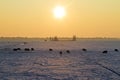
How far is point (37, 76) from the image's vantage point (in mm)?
24391

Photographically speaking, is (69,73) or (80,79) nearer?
(80,79)

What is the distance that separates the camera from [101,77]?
2420 centimetres

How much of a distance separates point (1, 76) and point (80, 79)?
6.44m

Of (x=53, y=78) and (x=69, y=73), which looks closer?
(x=53, y=78)

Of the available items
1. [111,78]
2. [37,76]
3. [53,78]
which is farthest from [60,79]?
[111,78]

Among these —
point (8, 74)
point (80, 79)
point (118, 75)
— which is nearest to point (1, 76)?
point (8, 74)

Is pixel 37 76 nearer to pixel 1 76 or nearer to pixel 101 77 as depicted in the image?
pixel 1 76

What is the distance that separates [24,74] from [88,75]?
548cm

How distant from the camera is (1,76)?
24.0 m

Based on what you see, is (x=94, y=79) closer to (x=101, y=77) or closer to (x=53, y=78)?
(x=101, y=77)

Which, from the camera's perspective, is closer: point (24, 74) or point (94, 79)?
point (94, 79)

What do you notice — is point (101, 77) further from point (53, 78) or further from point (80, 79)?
point (53, 78)

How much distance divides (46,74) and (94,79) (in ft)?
15.2

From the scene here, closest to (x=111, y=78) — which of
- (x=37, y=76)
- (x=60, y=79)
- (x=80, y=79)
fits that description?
(x=80, y=79)
